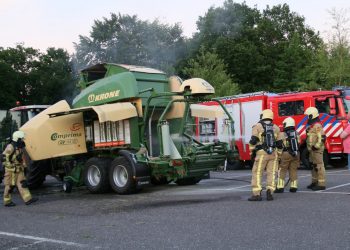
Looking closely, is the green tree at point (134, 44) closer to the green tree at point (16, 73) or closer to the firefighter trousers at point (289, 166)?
the firefighter trousers at point (289, 166)

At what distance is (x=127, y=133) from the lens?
11.9 m

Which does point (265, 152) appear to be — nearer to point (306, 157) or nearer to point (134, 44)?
point (306, 157)

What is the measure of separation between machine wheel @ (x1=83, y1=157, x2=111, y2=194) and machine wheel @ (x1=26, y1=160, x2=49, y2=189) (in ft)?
6.82

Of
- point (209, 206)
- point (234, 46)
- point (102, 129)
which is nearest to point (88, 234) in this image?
point (209, 206)

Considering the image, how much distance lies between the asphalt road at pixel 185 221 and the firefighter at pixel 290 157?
345 mm

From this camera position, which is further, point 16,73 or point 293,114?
point 16,73

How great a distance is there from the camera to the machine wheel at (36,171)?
45.4ft

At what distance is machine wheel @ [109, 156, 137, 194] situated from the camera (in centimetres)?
1129

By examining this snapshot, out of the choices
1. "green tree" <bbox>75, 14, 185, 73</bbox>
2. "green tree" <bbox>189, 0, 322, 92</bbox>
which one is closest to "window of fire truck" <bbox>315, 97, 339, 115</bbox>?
"green tree" <bbox>75, 14, 185, 73</bbox>

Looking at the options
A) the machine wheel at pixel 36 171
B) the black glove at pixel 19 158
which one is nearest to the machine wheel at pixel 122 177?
the black glove at pixel 19 158

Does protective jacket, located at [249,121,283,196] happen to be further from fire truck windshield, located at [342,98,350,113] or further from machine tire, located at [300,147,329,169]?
fire truck windshield, located at [342,98,350,113]

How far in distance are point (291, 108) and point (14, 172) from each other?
1025 centimetres

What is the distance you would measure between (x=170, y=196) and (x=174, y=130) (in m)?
2.11

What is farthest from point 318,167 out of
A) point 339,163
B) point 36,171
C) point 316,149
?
point 36,171
